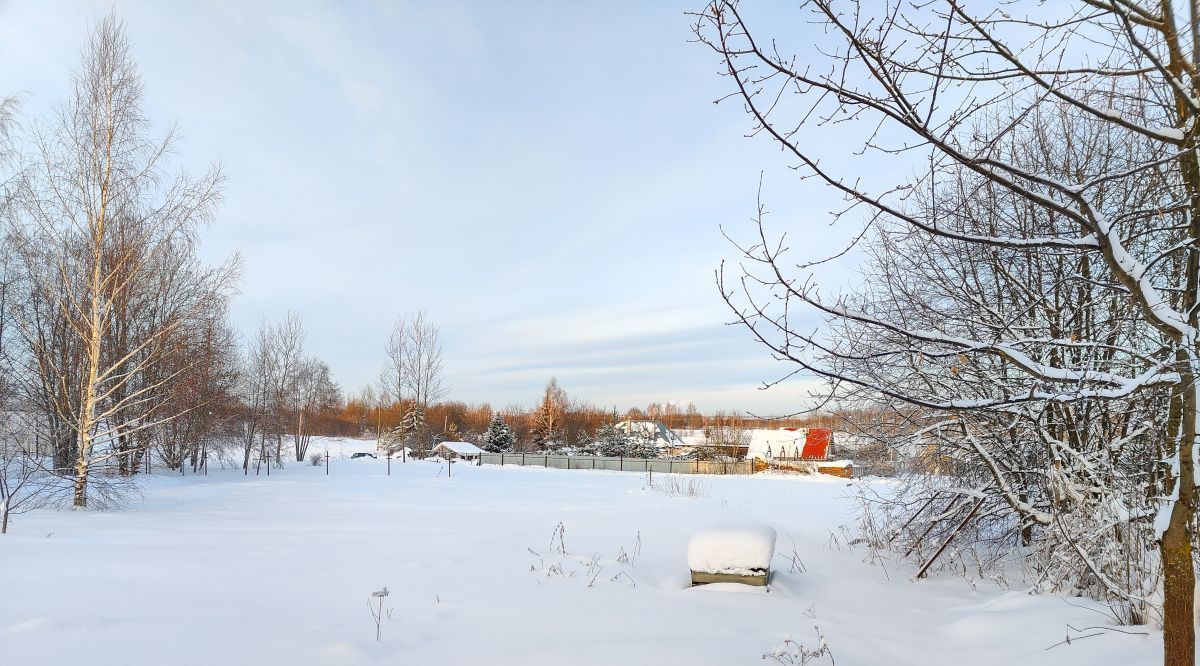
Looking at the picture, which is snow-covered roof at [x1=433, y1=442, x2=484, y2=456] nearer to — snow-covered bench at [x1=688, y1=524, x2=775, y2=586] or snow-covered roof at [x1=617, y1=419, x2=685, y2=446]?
snow-covered roof at [x1=617, y1=419, x2=685, y2=446]

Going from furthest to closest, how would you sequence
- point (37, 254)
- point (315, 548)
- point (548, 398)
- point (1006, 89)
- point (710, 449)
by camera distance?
point (548, 398) < point (710, 449) < point (37, 254) < point (315, 548) < point (1006, 89)

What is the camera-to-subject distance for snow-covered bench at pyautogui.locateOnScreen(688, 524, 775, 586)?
5500mm

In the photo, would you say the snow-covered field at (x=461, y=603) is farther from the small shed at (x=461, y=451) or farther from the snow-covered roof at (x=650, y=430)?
the snow-covered roof at (x=650, y=430)

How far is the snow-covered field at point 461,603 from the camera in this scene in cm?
351

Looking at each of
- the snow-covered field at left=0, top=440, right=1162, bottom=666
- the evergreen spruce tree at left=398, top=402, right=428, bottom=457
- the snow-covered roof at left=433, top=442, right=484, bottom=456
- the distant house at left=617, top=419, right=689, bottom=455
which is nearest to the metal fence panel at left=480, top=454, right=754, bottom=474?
the snow-covered roof at left=433, top=442, right=484, bottom=456

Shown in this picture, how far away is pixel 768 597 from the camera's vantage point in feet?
17.5

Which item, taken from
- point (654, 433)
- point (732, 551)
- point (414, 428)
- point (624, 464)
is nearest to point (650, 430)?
point (654, 433)

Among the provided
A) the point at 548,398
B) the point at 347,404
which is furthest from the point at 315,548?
the point at 347,404

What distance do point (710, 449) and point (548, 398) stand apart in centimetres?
1634

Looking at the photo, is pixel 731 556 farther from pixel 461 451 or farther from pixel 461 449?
pixel 461 449

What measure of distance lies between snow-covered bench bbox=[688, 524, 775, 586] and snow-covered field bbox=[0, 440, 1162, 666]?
0.45 ft

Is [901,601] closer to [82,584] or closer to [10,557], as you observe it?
[82,584]

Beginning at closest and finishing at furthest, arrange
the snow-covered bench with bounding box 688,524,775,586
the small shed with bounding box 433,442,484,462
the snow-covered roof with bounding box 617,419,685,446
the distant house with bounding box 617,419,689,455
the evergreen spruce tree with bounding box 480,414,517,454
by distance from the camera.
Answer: the snow-covered bench with bounding box 688,524,775,586 < the small shed with bounding box 433,442,484,462 < the evergreen spruce tree with bounding box 480,414,517,454 < the distant house with bounding box 617,419,689,455 < the snow-covered roof with bounding box 617,419,685,446

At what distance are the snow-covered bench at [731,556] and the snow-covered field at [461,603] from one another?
14 centimetres
